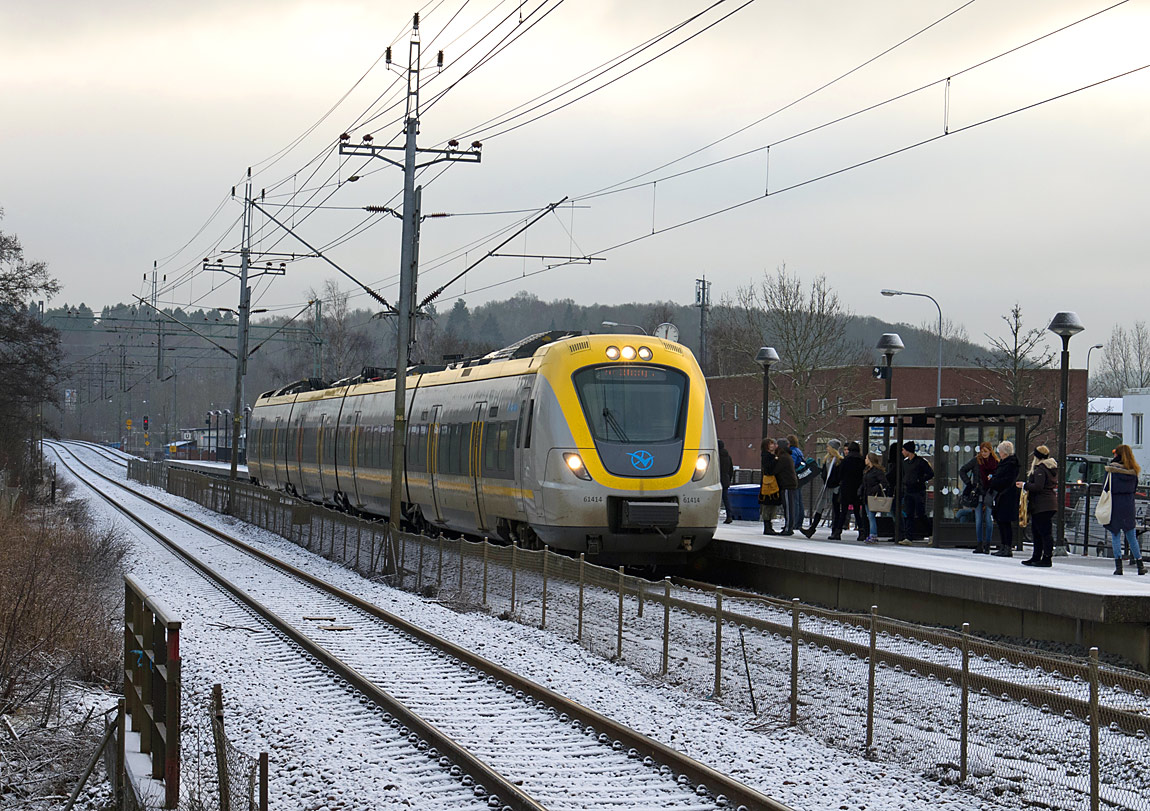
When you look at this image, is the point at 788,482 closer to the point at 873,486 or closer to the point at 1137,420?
the point at 873,486

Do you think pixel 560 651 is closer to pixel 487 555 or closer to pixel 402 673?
pixel 402 673

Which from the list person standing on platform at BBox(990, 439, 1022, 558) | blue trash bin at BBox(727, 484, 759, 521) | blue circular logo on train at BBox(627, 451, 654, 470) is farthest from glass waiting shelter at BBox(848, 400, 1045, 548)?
blue trash bin at BBox(727, 484, 759, 521)

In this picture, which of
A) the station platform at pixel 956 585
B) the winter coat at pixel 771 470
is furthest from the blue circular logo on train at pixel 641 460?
the winter coat at pixel 771 470

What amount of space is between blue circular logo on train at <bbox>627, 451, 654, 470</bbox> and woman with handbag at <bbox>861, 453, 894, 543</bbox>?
419 cm

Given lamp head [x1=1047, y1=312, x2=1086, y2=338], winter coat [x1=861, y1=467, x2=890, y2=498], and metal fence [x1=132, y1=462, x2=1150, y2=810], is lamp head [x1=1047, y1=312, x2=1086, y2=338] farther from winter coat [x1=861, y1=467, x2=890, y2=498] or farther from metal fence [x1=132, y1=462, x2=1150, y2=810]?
metal fence [x1=132, y1=462, x2=1150, y2=810]

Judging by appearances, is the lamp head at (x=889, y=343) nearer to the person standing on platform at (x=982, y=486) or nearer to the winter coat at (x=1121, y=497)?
the person standing on platform at (x=982, y=486)

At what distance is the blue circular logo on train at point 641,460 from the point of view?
19328mm

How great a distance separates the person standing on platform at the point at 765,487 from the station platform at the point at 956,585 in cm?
90

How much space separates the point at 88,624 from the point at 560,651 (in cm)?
504

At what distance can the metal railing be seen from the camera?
7.56 m

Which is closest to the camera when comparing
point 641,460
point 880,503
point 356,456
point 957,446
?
point 641,460

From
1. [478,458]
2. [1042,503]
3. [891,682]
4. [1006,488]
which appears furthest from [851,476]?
[891,682]

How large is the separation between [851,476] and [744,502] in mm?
7158

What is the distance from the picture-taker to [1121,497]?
16.2 m
